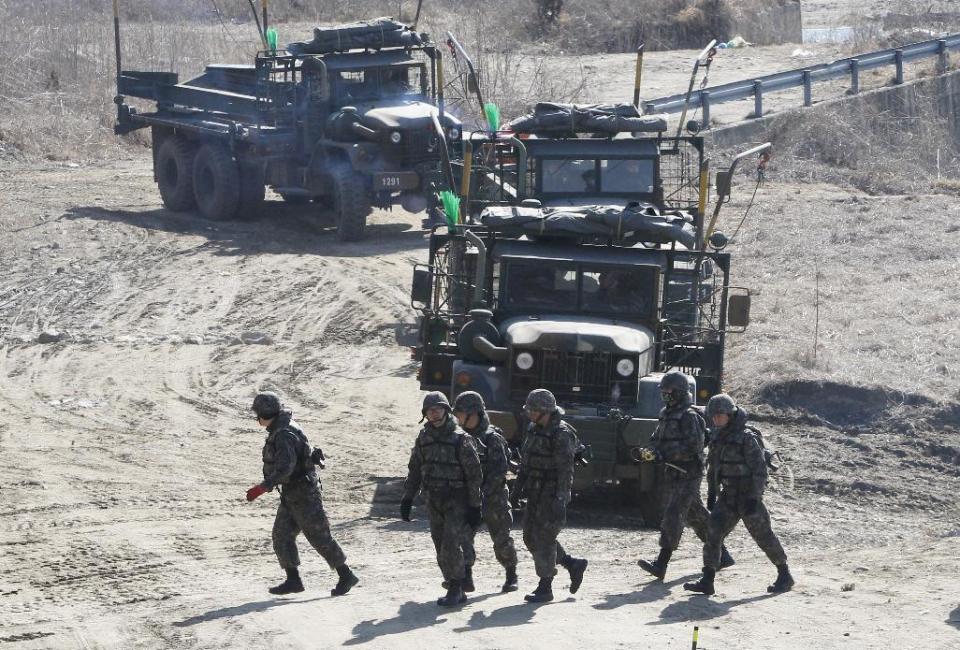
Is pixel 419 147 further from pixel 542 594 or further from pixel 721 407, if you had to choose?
pixel 542 594

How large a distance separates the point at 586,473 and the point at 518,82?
68.3 ft

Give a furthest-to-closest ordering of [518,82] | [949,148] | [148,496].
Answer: [518,82] < [949,148] < [148,496]

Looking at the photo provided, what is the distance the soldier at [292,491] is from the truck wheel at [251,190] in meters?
13.4

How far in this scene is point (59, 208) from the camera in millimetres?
Result: 21922

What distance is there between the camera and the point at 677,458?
30.9 ft

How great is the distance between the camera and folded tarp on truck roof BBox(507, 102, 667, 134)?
15641 mm

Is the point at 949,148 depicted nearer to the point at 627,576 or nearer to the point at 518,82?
the point at 518,82

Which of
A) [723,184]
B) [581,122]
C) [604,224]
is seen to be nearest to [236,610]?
[604,224]

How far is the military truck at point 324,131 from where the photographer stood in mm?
20422

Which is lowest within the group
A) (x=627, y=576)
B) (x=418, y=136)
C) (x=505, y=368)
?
(x=627, y=576)

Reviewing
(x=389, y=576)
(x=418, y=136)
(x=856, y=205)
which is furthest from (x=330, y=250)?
(x=389, y=576)

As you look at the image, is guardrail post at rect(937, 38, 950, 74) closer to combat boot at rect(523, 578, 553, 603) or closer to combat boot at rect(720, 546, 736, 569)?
combat boot at rect(720, 546, 736, 569)

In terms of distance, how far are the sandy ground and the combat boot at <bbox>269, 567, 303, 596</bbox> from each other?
0.29 feet

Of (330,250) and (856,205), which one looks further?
(856,205)
